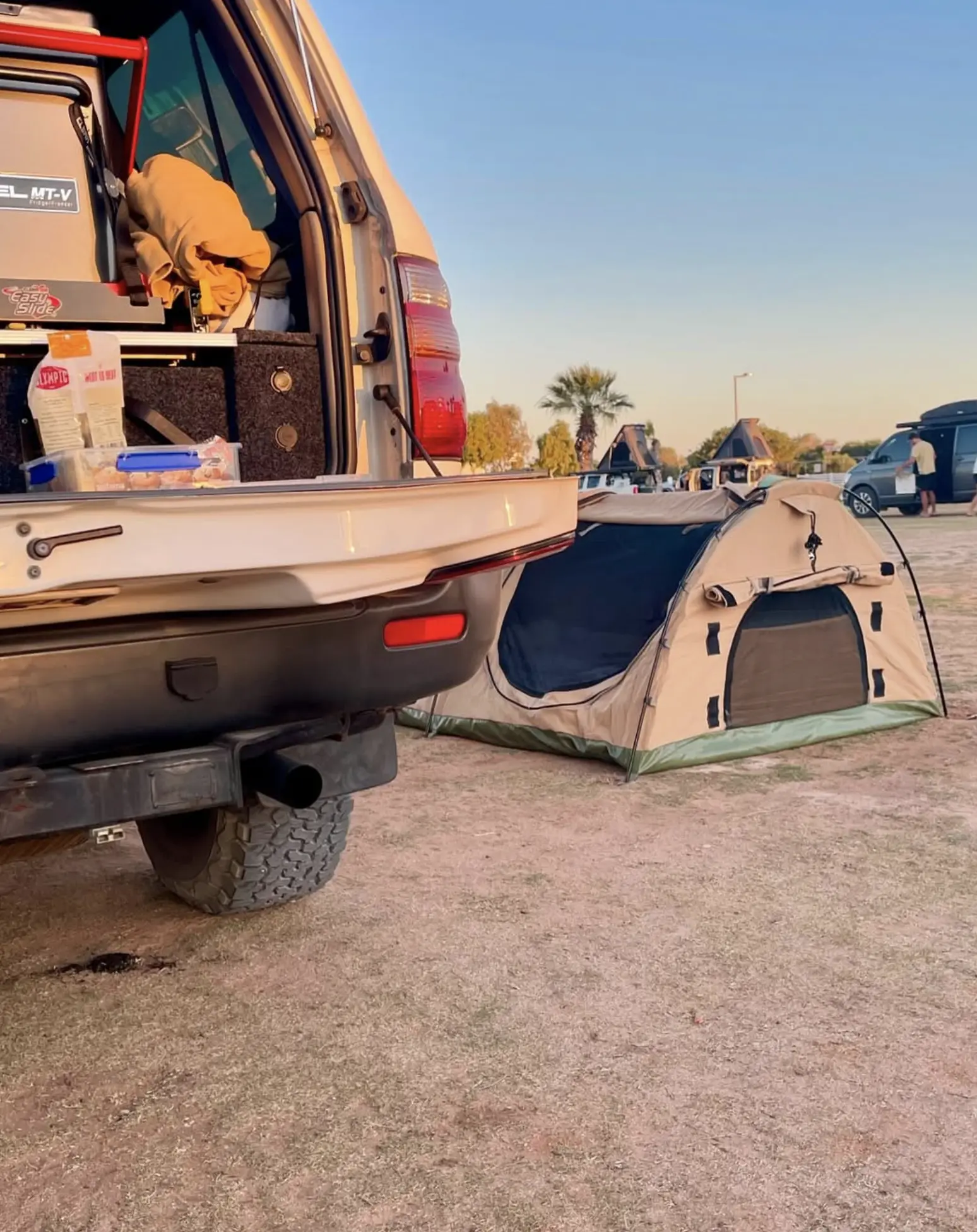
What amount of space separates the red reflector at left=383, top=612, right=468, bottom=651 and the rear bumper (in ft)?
0.04

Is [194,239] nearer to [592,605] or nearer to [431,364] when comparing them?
[431,364]

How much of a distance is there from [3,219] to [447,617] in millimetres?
1364

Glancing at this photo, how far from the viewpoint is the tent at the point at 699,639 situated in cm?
475

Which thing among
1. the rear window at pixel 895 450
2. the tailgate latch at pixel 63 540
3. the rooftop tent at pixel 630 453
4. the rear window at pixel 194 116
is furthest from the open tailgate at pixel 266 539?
the rooftop tent at pixel 630 453

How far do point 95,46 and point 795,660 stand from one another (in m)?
3.63

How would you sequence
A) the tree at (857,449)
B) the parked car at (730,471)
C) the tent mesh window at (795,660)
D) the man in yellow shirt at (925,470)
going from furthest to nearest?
the tree at (857,449), the parked car at (730,471), the man in yellow shirt at (925,470), the tent mesh window at (795,660)

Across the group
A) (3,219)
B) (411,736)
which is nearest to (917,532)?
(411,736)

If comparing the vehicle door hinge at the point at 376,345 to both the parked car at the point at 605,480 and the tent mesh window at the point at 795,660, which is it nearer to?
the tent mesh window at the point at 795,660

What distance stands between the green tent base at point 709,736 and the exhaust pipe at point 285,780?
2591 millimetres

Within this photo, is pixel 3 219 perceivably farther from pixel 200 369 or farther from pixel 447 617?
pixel 447 617

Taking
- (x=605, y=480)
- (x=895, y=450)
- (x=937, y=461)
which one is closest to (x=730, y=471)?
(x=605, y=480)

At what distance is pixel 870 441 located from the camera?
216 feet

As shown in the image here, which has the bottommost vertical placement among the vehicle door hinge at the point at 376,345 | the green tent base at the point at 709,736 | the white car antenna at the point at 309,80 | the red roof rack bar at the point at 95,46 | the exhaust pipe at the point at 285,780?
the green tent base at the point at 709,736

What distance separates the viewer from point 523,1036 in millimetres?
2516
